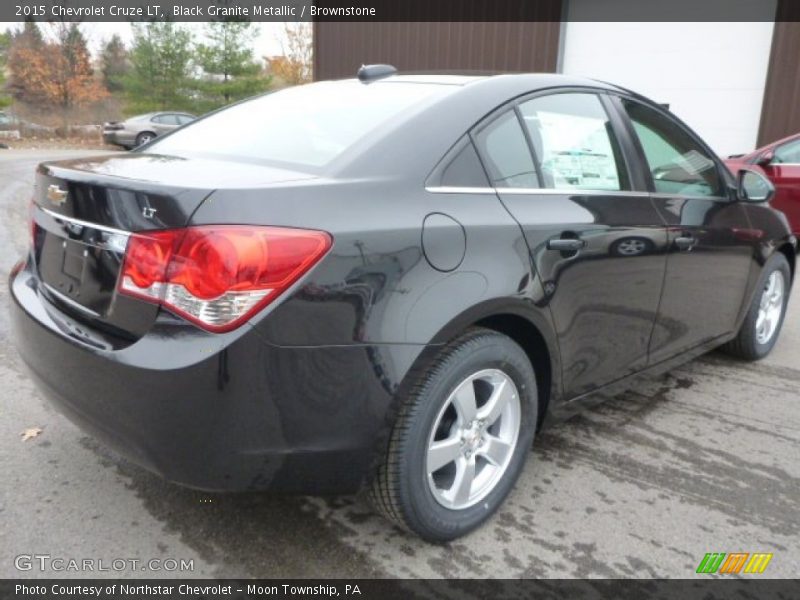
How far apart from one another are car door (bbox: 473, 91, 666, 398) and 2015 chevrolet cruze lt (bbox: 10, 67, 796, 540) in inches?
0.4

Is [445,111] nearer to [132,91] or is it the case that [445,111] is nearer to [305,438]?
[305,438]

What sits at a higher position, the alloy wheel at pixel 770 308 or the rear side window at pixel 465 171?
the rear side window at pixel 465 171

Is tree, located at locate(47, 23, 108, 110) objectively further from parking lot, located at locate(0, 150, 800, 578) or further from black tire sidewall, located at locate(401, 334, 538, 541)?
black tire sidewall, located at locate(401, 334, 538, 541)

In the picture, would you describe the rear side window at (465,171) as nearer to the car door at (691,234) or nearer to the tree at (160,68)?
the car door at (691,234)

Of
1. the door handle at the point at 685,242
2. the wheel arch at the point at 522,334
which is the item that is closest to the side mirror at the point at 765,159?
the door handle at the point at 685,242

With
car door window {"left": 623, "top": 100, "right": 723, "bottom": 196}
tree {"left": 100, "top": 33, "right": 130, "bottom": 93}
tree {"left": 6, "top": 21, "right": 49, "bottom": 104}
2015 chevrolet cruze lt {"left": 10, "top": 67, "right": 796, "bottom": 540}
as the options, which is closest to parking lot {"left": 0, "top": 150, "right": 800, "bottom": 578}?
2015 chevrolet cruze lt {"left": 10, "top": 67, "right": 796, "bottom": 540}

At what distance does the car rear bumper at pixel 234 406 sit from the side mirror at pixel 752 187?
258 centimetres

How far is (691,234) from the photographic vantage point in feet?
10.0

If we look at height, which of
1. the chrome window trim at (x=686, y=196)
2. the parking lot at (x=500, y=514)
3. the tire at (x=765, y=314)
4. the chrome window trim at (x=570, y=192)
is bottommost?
the parking lot at (x=500, y=514)

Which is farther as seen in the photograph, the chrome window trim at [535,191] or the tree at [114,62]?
the tree at [114,62]

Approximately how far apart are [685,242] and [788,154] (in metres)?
5.26

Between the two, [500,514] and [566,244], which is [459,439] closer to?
[500,514]

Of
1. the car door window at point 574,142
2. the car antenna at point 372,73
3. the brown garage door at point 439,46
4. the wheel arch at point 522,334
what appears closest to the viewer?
the wheel arch at point 522,334

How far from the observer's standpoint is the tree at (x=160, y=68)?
34.9m
